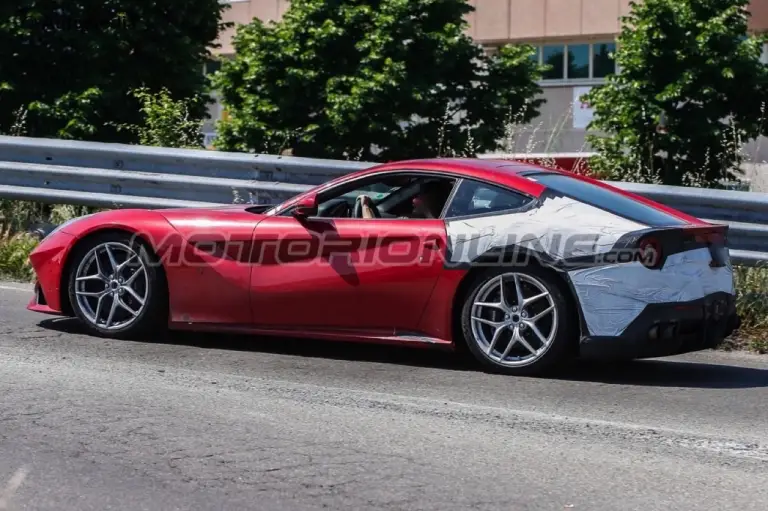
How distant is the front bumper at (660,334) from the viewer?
6828mm

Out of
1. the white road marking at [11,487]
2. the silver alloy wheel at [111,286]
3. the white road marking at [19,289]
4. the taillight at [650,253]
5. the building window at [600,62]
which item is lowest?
the white road marking at [11,487]

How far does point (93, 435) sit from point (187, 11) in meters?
12.3

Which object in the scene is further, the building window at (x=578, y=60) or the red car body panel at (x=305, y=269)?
the building window at (x=578, y=60)

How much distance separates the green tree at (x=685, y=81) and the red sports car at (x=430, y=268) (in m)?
11.3

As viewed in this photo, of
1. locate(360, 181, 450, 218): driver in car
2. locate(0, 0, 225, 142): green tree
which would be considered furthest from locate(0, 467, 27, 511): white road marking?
locate(0, 0, 225, 142): green tree

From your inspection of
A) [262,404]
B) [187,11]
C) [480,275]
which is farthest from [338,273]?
[187,11]

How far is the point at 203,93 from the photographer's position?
58.5 ft

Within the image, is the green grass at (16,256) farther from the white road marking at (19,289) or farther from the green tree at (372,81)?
the green tree at (372,81)

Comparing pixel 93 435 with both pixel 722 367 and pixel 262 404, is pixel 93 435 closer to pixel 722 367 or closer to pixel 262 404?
pixel 262 404

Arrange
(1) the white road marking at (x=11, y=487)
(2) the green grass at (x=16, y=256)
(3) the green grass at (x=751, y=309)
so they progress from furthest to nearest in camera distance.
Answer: (2) the green grass at (x=16, y=256) → (3) the green grass at (x=751, y=309) → (1) the white road marking at (x=11, y=487)

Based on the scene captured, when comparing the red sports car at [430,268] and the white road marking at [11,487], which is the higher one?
the red sports car at [430,268]

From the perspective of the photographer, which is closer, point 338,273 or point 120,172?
point 338,273

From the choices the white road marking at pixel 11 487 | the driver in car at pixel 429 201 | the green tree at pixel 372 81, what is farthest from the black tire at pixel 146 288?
the green tree at pixel 372 81

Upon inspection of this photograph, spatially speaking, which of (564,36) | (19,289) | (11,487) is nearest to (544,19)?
(564,36)
